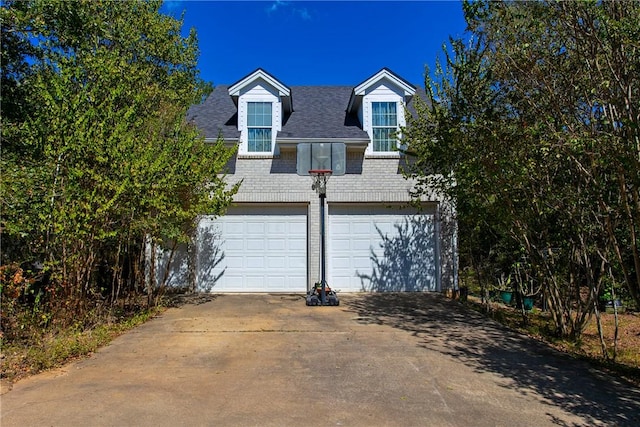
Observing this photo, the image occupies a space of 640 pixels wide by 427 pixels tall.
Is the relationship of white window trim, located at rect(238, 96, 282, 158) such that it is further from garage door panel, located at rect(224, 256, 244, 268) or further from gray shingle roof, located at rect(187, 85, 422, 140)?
garage door panel, located at rect(224, 256, 244, 268)

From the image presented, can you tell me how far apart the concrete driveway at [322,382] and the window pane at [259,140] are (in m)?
5.83

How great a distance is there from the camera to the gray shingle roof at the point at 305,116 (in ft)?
39.0

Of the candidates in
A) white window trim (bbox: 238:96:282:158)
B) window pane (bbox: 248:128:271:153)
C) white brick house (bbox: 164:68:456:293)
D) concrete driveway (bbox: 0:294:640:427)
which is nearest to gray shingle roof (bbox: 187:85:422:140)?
white brick house (bbox: 164:68:456:293)

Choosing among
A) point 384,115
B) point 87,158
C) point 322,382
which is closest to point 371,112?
point 384,115

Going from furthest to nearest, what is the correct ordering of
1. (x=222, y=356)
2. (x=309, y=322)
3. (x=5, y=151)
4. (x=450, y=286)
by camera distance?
(x=450, y=286), (x=5, y=151), (x=309, y=322), (x=222, y=356)

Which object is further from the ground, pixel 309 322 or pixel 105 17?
pixel 105 17

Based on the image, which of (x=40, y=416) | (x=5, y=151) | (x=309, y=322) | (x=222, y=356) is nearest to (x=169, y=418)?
(x=40, y=416)

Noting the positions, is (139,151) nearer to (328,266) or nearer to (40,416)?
(40,416)

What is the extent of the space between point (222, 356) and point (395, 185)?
7.49 meters

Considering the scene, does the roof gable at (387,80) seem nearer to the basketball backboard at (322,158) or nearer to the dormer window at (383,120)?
the dormer window at (383,120)

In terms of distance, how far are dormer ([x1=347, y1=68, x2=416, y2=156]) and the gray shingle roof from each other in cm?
45

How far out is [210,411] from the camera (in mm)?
3859

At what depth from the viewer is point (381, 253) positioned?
11.8 meters

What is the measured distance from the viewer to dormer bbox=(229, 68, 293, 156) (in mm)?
12094
